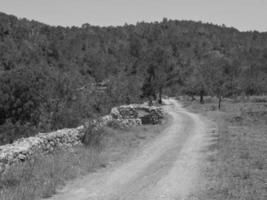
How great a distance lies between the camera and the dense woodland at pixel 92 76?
1838cm

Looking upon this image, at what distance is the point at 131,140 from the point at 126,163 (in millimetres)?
4917

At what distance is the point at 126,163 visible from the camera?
12.4 meters

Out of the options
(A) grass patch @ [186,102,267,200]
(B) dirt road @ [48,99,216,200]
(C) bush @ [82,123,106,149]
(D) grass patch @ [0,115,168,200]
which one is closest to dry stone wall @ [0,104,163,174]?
(C) bush @ [82,123,106,149]

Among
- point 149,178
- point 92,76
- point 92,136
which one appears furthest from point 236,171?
point 92,76

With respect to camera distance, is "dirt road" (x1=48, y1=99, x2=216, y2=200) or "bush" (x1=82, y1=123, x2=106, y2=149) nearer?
"dirt road" (x1=48, y1=99, x2=216, y2=200)

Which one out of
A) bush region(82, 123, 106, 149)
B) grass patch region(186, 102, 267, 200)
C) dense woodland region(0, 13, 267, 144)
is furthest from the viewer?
dense woodland region(0, 13, 267, 144)

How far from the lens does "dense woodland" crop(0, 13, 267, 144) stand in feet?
60.3

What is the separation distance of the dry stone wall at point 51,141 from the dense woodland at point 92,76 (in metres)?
1.81

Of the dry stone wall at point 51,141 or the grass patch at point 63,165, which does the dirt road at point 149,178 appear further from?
the dry stone wall at point 51,141

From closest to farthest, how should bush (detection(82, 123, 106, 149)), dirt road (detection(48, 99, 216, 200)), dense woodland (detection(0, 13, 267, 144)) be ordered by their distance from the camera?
dirt road (detection(48, 99, 216, 200)), bush (detection(82, 123, 106, 149)), dense woodland (detection(0, 13, 267, 144))

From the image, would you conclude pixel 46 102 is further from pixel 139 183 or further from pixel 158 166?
pixel 139 183

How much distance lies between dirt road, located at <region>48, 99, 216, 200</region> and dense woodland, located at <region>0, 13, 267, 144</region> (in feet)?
21.0

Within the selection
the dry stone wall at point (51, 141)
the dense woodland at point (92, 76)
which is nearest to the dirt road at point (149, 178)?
the dry stone wall at point (51, 141)

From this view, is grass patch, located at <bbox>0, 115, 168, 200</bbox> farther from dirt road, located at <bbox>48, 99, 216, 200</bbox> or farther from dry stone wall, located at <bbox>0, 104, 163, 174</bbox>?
dirt road, located at <bbox>48, 99, 216, 200</bbox>
